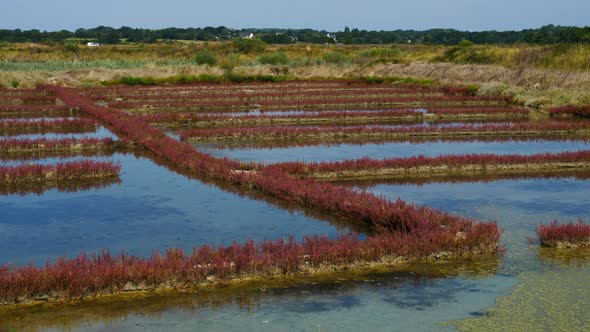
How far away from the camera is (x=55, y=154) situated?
17750mm

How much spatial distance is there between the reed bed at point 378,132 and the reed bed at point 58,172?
5.80 meters

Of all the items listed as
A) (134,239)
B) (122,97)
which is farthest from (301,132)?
(122,97)

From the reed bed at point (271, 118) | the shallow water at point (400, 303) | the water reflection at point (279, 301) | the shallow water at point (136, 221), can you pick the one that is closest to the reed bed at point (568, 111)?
the reed bed at point (271, 118)

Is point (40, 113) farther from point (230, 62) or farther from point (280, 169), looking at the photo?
point (230, 62)

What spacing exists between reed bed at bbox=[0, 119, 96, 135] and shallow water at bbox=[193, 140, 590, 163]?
19.7 ft

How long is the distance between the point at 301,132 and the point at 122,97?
1599 centimetres

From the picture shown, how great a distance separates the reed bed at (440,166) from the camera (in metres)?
14.6

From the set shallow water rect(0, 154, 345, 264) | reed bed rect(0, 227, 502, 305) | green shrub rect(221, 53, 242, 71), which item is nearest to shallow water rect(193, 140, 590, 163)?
shallow water rect(0, 154, 345, 264)

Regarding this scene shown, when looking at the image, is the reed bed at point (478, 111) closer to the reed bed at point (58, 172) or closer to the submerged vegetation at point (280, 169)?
the submerged vegetation at point (280, 169)

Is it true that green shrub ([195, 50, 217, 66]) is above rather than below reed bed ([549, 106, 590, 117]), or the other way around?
above

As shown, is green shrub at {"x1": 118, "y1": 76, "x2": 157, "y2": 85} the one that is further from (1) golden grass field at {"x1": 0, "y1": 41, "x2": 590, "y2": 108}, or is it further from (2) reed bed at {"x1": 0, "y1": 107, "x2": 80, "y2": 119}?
(2) reed bed at {"x1": 0, "y1": 107, "x2": 80, "y2": 119}

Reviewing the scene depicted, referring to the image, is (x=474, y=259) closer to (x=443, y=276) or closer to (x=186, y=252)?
(x=443, y=276)

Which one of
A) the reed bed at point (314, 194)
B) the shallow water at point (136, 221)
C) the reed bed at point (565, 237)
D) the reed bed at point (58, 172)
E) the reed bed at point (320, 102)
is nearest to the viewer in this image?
the reed bed at point (565, 237)

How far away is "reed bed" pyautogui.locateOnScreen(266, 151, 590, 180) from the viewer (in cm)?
1455
